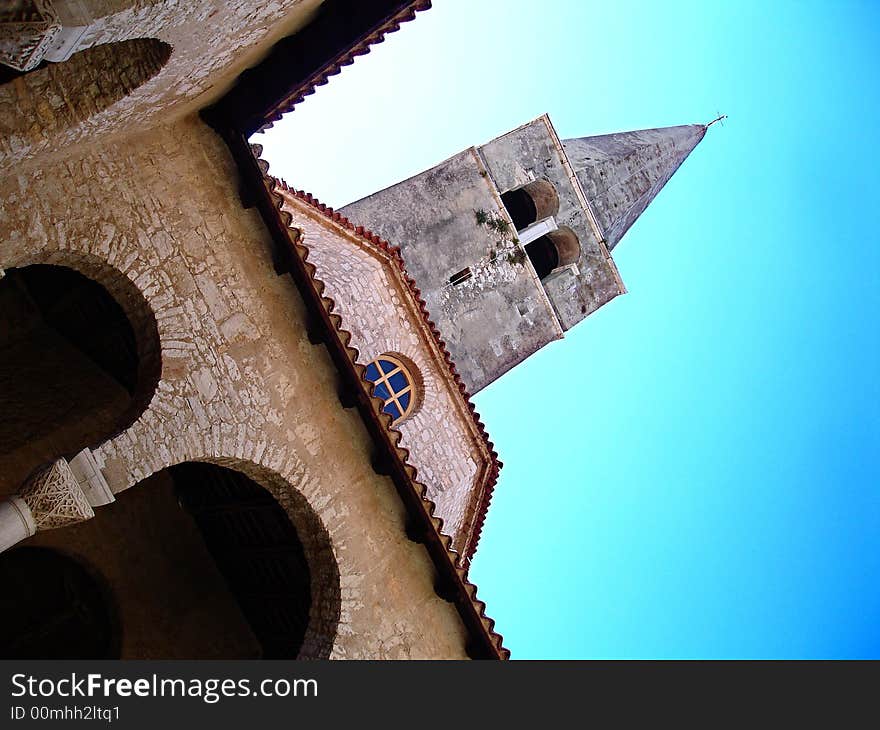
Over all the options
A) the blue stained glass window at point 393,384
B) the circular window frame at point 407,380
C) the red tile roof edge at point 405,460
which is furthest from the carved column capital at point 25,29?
the circular window frame at point 407,380

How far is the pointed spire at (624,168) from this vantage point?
15.5 meters

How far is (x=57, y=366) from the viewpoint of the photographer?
26.0 feet

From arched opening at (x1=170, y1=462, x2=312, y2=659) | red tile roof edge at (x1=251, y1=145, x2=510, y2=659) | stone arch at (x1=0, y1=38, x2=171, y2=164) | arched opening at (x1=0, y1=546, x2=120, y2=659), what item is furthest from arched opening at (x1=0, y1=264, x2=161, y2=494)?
stone arch at (x1=0, y1=38, x2=171, y2=164)

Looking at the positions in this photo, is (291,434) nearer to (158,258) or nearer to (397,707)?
(158,258)

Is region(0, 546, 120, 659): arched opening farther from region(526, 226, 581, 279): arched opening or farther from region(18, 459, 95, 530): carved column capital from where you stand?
region(526, 226, 581, 279): arched opening

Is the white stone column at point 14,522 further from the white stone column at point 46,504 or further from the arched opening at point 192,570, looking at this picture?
the arched opening at point 192,570

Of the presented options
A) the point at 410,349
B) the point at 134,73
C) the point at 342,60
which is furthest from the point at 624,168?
the point at 134,73

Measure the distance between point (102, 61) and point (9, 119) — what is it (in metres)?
0.82

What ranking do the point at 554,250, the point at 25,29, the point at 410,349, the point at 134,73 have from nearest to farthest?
the point at 25,29 < the point at 134,73 < the point at 410,349 < the point at 554,250

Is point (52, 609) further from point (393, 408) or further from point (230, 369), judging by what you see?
point (393, 408)

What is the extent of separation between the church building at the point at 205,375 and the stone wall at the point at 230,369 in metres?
0.02

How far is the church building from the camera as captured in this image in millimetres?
4781

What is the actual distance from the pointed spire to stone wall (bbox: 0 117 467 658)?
403 inches

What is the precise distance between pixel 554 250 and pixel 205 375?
10489mm
